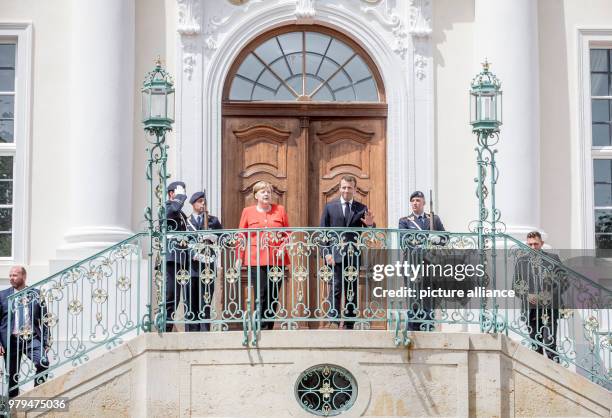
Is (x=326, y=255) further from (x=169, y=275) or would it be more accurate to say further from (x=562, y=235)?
(x=562, y=235)

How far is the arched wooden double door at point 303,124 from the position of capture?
14.1 m

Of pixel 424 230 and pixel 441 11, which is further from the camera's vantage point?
pixel 441 11

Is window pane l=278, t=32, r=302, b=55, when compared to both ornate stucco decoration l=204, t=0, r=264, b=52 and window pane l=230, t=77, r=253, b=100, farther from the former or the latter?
window pane l=230, t=77, r=253, b=100

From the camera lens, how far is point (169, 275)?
11.4 m

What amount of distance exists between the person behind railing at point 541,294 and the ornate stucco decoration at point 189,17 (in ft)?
16.5

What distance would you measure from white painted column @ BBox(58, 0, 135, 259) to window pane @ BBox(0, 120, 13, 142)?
0.90 metres

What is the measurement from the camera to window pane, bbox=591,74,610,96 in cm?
1455

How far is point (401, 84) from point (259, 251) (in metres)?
3.89

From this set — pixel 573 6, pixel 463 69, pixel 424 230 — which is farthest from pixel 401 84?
pixel 424 230

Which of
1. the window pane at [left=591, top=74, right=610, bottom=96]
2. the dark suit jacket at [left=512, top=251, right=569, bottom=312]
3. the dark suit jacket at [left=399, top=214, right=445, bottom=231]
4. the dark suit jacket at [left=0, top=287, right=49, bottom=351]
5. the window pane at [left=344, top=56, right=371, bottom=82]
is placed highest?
the window pane at [left=344, top=56, right=371, bottom=82]

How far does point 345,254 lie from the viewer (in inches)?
441

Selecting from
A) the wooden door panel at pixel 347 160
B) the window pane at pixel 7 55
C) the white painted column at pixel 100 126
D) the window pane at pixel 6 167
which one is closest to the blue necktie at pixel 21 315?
the white painted column at pixel 100 126

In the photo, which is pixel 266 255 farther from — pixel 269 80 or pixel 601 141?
pixel 601 141

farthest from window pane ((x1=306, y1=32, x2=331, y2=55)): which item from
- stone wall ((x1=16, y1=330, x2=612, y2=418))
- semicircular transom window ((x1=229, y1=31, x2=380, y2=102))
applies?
stone wall ((x1=16, y1=330, x2=612, y2=418))
